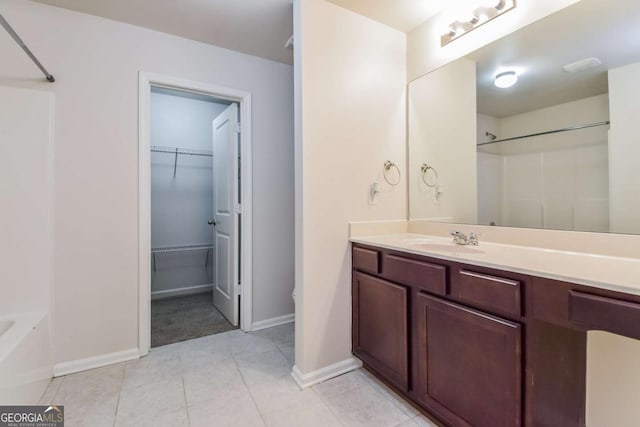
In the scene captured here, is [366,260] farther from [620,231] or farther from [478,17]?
[478,17]

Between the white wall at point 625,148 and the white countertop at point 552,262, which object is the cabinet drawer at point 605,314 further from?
the white wall at point 625,148

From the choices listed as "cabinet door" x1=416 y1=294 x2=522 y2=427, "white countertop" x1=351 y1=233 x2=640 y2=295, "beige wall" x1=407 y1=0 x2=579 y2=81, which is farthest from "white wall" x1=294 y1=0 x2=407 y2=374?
"cabinet door" x1=416 y1=294 x2=522 y2=427

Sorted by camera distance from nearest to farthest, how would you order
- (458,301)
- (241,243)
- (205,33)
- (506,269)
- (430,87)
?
A: (506,269) → (458,301) → (430,87) → (205,33) → (241,243)

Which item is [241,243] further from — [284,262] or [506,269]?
[506,269]

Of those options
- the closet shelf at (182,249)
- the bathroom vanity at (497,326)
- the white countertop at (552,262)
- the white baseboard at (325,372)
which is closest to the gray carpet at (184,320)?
the closet shelf at (182,249)

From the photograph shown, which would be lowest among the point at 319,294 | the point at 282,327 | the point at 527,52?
the point at 282,327

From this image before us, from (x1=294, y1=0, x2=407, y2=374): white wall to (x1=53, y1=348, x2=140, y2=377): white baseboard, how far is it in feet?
4.09

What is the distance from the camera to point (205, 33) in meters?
2.19

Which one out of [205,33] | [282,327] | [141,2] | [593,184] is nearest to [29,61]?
[141,2]

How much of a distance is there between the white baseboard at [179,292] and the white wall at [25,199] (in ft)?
5.23

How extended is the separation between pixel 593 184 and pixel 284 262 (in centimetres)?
219

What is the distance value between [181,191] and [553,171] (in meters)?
3.56

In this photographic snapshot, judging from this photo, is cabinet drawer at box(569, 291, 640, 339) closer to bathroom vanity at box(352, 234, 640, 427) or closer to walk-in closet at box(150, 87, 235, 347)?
bathroom vanity at box(352, 234, 640, 427)

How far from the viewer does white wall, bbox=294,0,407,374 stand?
5.77 ft
